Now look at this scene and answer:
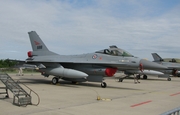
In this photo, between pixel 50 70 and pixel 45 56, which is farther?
pixel 45 56

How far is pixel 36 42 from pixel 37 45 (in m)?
0.28

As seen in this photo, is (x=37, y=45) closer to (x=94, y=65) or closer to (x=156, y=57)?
(x=94, y=65)

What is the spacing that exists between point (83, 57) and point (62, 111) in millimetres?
8648

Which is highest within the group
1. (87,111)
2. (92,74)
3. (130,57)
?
(130,57)

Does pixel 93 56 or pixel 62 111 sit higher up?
pixel 93 56

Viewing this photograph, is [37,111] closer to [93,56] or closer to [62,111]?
[62,111]

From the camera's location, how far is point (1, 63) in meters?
48.7

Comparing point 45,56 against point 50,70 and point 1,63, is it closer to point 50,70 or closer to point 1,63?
point 50,70

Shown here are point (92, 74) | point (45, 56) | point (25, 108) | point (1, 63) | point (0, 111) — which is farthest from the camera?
point (1, 63)

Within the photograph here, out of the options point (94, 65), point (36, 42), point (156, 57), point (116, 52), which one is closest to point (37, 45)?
point (36, 42)

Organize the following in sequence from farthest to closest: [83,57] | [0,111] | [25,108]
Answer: [83,57] < [25,108] < [0,111]

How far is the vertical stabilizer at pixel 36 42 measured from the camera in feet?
54.6

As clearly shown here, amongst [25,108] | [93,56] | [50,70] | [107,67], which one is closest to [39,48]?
[50,70]

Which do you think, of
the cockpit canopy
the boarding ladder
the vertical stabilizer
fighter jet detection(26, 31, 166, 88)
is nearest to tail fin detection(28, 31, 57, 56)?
the vertical stabilizer
